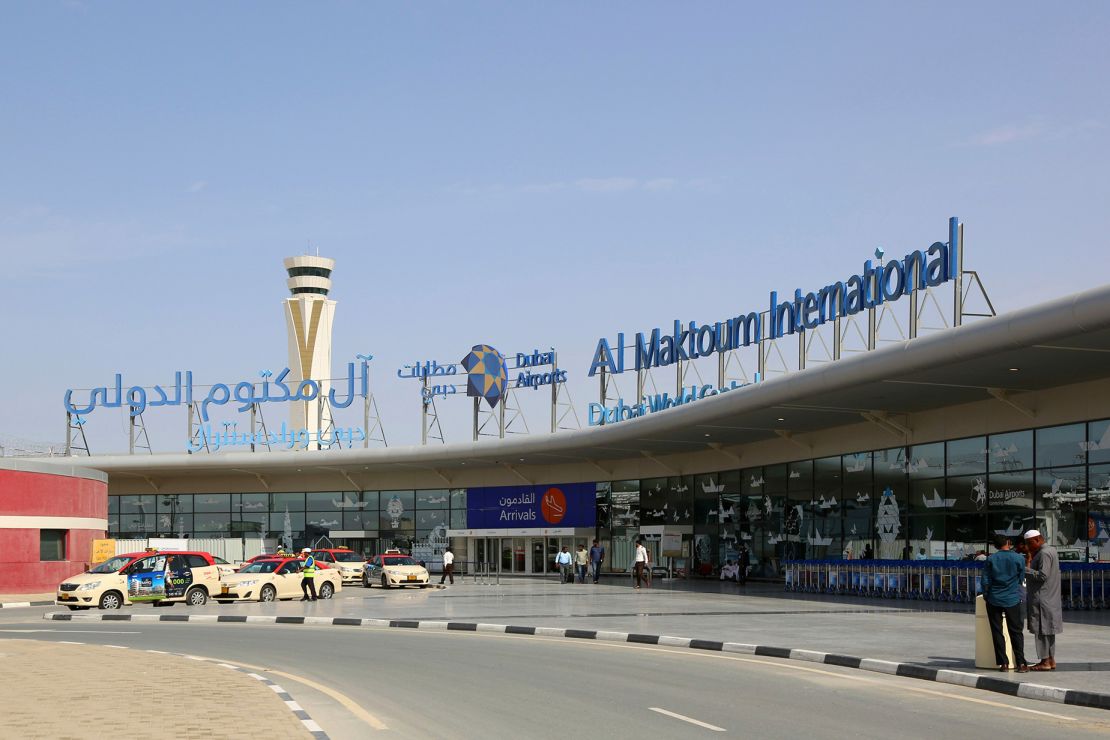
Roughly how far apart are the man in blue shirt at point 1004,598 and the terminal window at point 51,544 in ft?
118

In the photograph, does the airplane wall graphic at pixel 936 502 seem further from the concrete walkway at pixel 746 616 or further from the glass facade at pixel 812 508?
the concrete walkway at pixel 746 616

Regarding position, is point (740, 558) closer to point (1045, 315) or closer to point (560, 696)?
point (1045, 315)

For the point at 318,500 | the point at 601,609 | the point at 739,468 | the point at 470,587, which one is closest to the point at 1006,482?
the point at 601,609

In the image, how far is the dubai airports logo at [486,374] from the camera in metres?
58.1

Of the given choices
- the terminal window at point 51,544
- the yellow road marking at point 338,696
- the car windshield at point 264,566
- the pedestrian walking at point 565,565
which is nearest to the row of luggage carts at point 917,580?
the pedestrian walking at point 565,565

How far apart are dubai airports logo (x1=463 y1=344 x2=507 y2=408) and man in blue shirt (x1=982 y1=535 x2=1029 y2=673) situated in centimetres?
4253

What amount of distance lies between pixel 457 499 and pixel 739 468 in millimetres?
18950

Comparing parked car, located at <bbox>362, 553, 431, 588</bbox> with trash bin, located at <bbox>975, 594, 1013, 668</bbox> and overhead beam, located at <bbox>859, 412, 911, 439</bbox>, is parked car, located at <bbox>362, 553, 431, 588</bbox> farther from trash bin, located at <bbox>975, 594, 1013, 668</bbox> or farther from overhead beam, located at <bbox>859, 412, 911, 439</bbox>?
trash bin, located at <bbox>975, 594, 1013, 668</bbox>

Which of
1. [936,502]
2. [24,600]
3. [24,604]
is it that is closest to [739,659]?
[936,502]

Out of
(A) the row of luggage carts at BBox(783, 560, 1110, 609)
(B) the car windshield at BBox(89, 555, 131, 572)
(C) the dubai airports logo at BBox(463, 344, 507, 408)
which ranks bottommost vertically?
(A) the row of luggage carts at BBox(783, 560, 1110, 609)

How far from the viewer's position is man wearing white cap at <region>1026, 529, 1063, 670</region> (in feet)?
51.9

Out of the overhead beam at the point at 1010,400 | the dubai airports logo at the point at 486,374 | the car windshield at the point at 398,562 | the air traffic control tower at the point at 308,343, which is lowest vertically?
the car windshield at the point at 398,562

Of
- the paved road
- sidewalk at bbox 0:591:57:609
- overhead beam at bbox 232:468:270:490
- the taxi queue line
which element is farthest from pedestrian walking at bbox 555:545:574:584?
the paved road

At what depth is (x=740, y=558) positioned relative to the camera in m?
46.0
